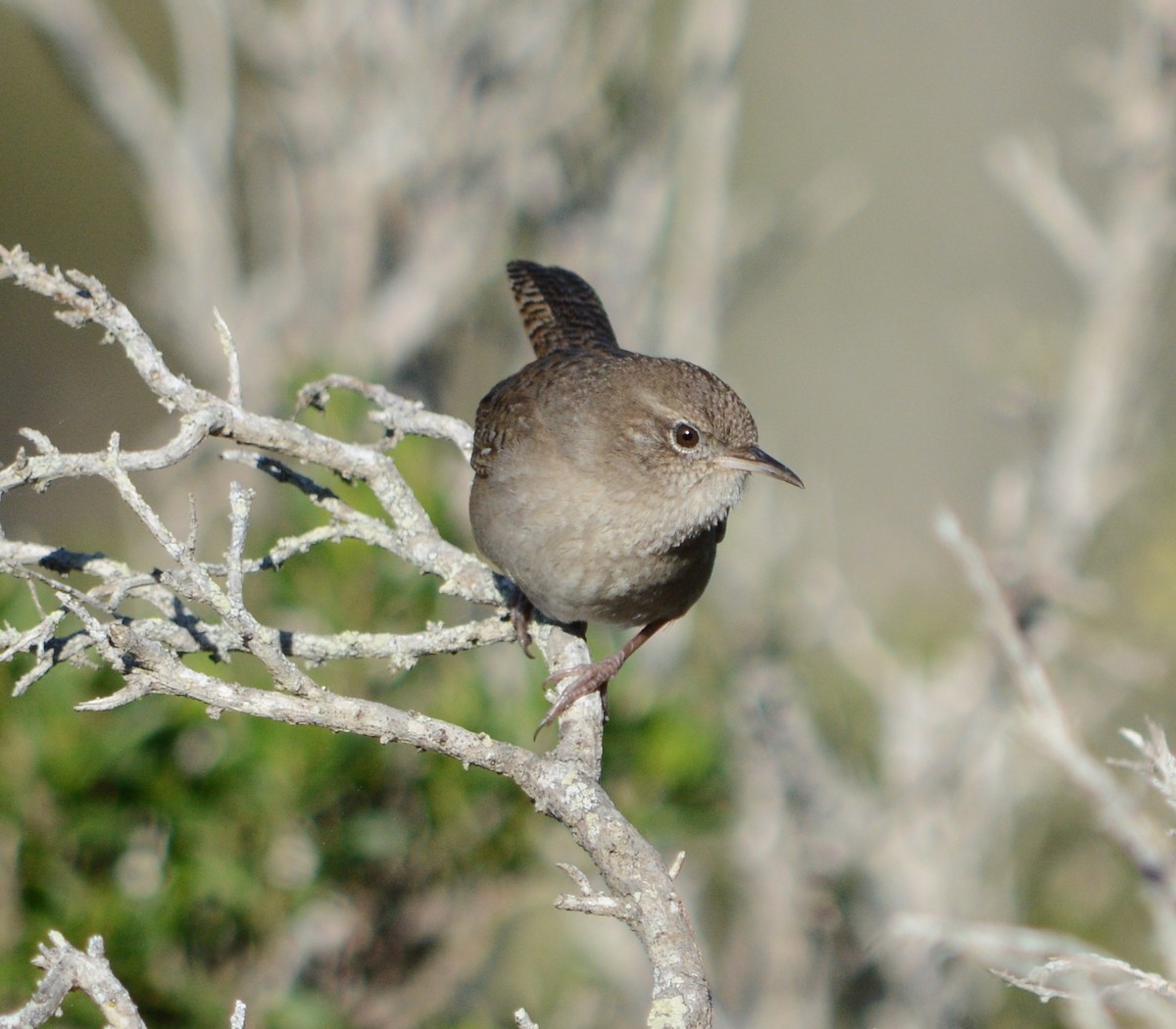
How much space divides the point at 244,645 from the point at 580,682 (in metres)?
0.89

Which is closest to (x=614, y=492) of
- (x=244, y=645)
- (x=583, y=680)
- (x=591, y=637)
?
(x=583, y=680)

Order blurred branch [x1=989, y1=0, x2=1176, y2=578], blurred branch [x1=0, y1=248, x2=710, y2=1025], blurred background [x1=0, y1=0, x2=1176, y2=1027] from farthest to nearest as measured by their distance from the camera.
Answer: blurred branch [x1=989, y1=0, x2=1176, y2=578] → blurred background [x1=0, y1=0, x2=1176, y2=1027] → blurred branch [x1=0, y1=248, x2=710, y2=1025]

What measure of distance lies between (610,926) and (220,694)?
3054 millimetres

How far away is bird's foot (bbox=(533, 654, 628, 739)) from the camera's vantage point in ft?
9.47

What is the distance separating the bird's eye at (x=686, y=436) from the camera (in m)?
3.11

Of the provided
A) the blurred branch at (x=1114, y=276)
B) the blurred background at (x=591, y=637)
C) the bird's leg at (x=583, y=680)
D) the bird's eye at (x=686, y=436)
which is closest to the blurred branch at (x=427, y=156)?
the blurred background at (x=591, y=637)

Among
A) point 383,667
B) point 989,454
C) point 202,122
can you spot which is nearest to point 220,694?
point 383,667

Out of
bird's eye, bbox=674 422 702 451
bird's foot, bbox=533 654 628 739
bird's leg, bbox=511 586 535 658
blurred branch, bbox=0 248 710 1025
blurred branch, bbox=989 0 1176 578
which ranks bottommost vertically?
blurred branch, bbox=0 248 710 1025

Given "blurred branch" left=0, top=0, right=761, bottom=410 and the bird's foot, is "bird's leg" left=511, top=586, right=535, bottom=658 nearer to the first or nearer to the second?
the bird's foot

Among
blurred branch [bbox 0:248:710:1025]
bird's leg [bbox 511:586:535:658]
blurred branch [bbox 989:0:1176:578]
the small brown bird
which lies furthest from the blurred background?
blurred branch [bbox 0:248:710:1025]

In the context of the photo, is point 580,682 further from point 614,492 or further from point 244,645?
point 244,645

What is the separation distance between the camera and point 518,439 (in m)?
3.32

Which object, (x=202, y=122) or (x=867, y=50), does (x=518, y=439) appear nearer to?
(x=202, y=122)

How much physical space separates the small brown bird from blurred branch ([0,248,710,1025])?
315 mm
